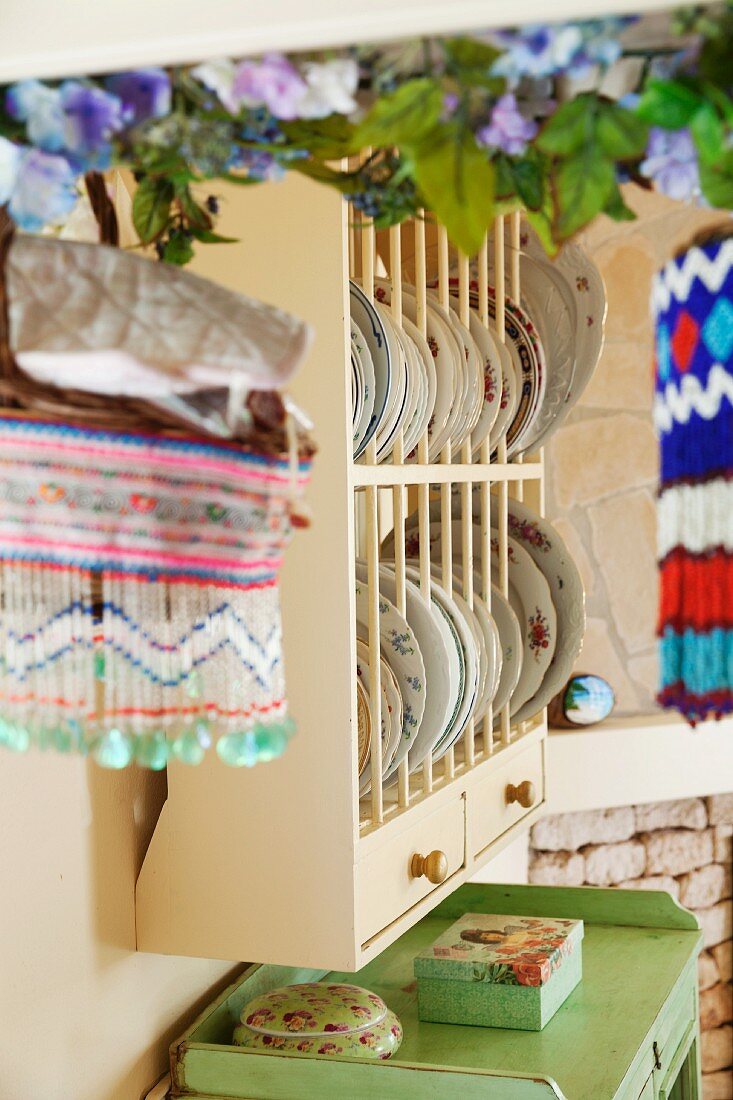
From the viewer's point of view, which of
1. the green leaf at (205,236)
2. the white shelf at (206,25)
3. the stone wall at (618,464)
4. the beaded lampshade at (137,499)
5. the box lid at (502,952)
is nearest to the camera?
the white shelf at (206,25)

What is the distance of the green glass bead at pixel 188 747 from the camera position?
63cm

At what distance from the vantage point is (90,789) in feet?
4.86

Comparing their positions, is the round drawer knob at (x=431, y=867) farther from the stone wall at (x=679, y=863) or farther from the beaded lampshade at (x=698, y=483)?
the stone wall at (x=679, y=863)

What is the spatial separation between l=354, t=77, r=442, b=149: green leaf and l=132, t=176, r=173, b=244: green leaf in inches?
6.7

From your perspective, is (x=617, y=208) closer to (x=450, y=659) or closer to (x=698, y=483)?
(x=698, y=483)

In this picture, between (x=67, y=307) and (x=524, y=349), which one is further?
(x=524, y=349)

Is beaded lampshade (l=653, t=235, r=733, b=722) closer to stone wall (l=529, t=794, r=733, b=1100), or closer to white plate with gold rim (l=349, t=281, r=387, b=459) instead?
white plate with gold rim (l=349, t=281, r=387, b=459)

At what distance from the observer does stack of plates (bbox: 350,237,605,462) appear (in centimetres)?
148

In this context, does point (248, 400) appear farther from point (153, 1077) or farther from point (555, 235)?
point (153, 1077)

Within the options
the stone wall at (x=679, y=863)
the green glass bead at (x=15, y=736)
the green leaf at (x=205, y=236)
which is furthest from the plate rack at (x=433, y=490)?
the stone wall at (x=679, y=863)

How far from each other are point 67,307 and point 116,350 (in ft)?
0.14

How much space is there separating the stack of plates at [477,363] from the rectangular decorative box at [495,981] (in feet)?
2.41

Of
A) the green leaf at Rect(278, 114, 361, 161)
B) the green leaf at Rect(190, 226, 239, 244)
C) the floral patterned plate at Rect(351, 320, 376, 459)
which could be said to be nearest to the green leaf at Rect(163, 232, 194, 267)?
the green leaf at Rect(190, 226, 239, 244)

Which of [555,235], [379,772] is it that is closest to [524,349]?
[379,772]
